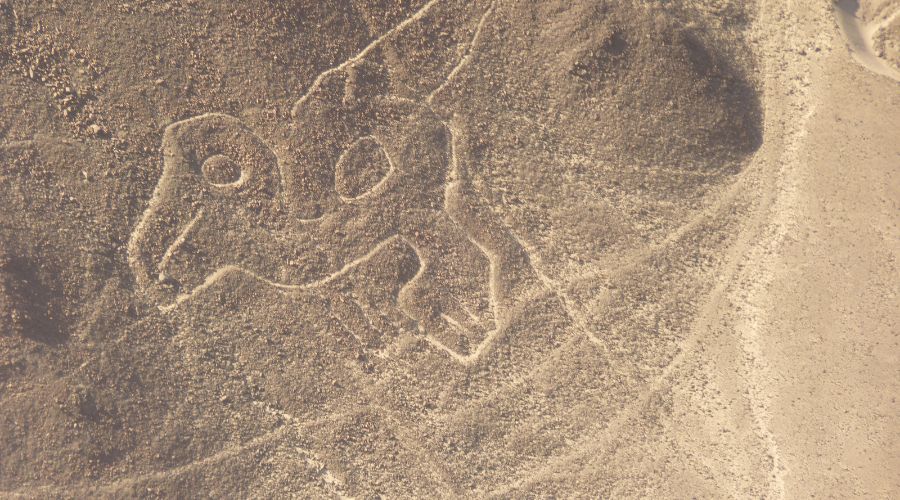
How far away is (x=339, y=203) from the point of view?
3.89 m

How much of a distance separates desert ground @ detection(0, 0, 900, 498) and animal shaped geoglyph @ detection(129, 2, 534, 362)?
21 millimetres

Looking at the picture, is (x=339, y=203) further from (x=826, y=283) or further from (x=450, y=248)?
(x=826, y=283)

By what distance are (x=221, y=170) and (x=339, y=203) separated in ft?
2.92

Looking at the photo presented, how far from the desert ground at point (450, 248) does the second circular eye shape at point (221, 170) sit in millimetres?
23

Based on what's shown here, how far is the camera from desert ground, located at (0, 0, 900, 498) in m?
3.70

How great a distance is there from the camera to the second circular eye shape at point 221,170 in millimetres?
3814

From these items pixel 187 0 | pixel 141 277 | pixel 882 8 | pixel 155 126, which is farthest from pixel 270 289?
pixel 882 8

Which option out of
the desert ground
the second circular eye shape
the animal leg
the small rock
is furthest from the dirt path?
the small rock

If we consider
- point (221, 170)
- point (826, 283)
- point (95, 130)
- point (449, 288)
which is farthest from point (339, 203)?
point (826, 283)

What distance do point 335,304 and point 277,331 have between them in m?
0.48

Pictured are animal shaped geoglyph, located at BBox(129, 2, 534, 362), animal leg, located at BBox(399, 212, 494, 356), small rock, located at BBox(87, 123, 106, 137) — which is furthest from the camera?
animal leg, located at BBox(399, 212, 494, 356)

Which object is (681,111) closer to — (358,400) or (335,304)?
(335,304)

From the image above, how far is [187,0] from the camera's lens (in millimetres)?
3672

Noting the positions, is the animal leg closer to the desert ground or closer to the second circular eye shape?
the desert ground
